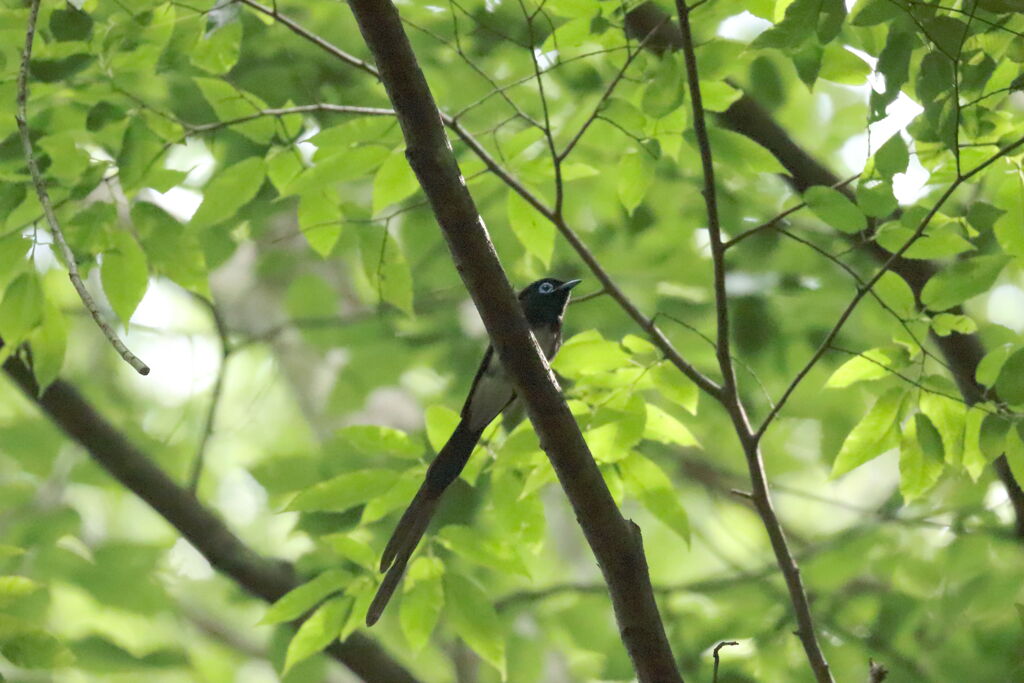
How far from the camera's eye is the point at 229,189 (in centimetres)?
335

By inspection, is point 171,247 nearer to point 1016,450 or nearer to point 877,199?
→ point 877,199

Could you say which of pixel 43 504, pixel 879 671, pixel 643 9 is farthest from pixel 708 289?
pixel 43 504

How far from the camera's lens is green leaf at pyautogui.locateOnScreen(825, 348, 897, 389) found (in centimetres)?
293

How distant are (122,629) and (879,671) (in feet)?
16.4

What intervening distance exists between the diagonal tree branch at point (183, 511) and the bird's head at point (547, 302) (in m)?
1.43

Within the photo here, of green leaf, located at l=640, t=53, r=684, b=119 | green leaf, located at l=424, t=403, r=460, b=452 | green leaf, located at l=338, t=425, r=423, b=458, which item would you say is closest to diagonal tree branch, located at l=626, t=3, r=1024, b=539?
green leaf, located at l=640, t=53, r=684, b=119

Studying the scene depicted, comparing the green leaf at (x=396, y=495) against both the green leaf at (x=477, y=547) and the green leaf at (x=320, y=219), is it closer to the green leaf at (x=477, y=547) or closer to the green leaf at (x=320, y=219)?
the green leaf at (x=477, y=547)

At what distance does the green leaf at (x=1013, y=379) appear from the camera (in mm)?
2672

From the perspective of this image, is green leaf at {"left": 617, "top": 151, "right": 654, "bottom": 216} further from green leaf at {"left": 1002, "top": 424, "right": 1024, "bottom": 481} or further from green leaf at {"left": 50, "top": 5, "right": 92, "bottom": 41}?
green leaf at {"left": 50, "top": 5, "right": 92, "bottom": 41}

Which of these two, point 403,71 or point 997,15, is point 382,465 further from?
point 997,15

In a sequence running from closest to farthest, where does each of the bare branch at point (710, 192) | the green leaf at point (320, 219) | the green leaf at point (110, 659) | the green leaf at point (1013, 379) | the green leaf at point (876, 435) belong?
1. the bare branch at point (710, 192)
2. the green leaf at point (1013, 379)
3. the green leaf at point (876, 435)
4. the green leaf at point (320, 219)
5. the green leaf at point (110, 659)

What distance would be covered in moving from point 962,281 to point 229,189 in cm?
228

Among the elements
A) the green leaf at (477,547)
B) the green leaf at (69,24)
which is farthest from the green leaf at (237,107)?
the green leaf at (477,547)

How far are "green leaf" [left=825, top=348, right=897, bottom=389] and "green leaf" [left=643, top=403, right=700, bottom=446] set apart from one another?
0.45m
